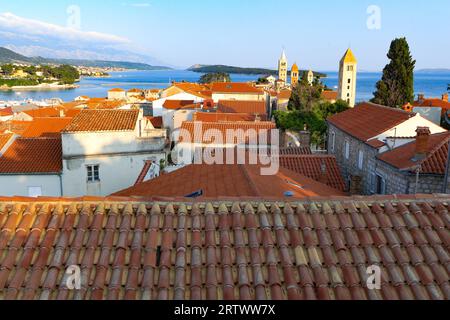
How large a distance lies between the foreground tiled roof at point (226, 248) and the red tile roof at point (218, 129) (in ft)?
62.4

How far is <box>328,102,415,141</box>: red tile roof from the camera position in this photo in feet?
65.2

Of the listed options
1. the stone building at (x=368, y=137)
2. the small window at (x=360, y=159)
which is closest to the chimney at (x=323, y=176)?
the stone building at (x=368, y=137)

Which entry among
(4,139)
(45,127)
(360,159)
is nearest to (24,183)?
(4,139)

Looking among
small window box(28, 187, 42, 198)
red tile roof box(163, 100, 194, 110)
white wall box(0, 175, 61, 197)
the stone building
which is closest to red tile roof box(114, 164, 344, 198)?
the stone building

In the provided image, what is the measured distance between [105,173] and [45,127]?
13.8 metres

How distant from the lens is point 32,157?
73.9ft

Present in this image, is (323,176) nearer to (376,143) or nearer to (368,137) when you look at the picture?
(376,143)

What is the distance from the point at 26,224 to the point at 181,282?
2.10 m

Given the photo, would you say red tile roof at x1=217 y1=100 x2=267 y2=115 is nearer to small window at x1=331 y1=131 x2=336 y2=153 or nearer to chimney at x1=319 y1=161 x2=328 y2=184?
small window at x1=331 y1=131 x2=336 y2=153

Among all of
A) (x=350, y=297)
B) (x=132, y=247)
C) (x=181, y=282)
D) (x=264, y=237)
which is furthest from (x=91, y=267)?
(x=350, y=297)

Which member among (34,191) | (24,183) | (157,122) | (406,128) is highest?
(406,128)

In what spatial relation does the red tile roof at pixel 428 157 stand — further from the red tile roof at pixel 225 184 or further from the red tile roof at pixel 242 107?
the red tile roof at pixel 242 107

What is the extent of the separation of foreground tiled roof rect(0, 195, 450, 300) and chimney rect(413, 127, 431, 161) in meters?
9.72
